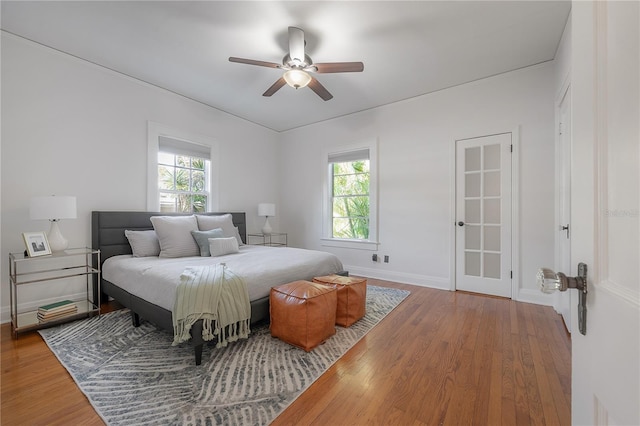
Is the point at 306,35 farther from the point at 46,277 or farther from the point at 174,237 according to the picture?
the point at 46,277

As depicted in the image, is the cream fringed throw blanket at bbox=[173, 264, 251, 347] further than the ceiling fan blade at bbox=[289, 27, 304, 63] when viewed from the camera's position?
No

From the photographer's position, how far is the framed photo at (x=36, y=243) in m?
2.36

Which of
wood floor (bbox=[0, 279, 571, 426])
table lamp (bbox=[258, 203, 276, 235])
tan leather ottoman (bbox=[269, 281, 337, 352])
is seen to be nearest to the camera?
wood floor (bbox=[0, 279, 571, 426])

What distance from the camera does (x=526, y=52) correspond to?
9.12ft

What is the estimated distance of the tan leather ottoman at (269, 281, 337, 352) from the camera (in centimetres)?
196

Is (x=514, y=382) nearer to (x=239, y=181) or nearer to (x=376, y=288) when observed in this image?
(x=376, y=288)

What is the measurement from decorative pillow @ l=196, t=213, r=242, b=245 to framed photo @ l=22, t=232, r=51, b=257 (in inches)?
55.9

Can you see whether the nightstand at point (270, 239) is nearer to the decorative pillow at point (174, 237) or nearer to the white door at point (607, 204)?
the decorative pillow at point (174, 237)

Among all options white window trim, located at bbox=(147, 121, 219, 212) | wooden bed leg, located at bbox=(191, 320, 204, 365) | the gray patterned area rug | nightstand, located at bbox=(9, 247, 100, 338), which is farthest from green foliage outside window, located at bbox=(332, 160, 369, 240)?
nightstand, located at bbox=(9, 247, 100, 338)

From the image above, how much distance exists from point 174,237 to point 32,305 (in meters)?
1.44

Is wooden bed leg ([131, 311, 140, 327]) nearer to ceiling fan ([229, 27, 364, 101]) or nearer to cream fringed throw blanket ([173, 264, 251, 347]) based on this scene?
cream fringed throw blanket ([173, 264, 251, 347])

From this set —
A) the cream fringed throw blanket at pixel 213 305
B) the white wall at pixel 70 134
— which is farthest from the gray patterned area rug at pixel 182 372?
the white wall at pixel 70 134

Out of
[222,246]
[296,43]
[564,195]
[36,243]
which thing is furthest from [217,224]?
[564,195]

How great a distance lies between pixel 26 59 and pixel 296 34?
108 inches
